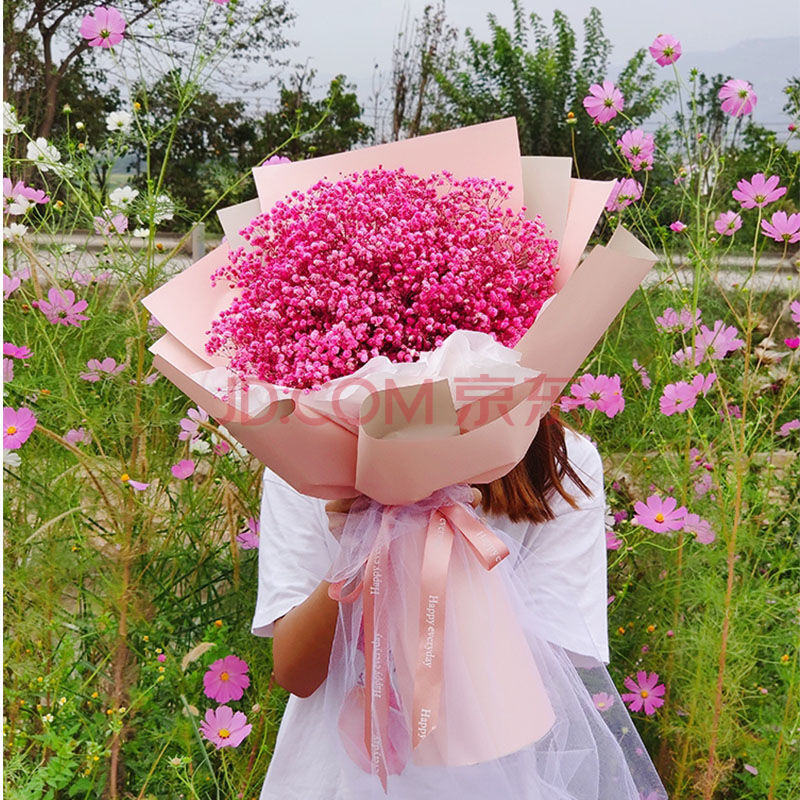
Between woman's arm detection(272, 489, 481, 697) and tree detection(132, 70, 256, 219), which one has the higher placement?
tree detection(132, 70, 256, 219)

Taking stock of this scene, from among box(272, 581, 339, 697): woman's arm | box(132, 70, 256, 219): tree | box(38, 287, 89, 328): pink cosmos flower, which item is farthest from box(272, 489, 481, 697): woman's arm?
box(132, 70, 256, 219): tree

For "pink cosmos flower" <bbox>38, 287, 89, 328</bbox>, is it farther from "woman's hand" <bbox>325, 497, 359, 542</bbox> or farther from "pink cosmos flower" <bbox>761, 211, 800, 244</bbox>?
"pink cosmos flower" <bbox>761, 211, 800, 244</bbox>

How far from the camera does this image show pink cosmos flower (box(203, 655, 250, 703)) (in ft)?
3.84

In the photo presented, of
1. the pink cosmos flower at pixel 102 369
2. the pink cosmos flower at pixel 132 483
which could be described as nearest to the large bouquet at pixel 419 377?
the pink cosmos flower at pixel 132 483

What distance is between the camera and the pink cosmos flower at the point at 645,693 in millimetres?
1261

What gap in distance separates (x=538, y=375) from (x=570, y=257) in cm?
21

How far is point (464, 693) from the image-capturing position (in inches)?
25.4

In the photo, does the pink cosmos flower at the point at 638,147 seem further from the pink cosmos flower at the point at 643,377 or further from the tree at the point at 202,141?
the tree at the point at 202,141

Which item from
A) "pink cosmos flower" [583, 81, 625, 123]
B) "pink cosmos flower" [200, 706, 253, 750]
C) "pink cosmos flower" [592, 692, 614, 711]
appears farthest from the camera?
"pink cosmos flower" [583, 81, 625, 123]

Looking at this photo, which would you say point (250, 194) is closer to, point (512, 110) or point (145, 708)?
point (512, 110)

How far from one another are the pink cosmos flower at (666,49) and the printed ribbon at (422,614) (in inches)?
37.3

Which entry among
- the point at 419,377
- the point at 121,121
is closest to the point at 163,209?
the point at 121,121

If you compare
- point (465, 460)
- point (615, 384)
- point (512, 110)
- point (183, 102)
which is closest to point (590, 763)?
point (465, 460)

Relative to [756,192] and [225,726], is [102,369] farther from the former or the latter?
[756,192]
